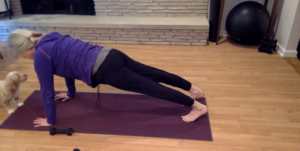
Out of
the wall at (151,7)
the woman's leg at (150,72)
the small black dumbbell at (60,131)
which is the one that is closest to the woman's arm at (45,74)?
the small black dumbbell at (60,131)

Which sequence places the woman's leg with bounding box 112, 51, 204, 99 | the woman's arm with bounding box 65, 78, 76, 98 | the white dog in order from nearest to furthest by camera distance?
the woman's leg with bounding box 112, 51, 204, 99, the white dog, the woman's arm with bounding box 65, 78, 76, 98

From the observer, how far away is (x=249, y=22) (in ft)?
9.00

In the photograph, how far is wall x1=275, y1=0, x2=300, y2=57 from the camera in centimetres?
253

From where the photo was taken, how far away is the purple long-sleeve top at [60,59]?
1.44m

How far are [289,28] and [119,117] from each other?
2.17 metres

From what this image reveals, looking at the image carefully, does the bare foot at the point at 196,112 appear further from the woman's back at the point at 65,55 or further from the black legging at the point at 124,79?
the woman's back at the point at 65,55

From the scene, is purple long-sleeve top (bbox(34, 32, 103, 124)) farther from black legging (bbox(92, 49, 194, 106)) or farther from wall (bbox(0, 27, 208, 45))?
wall (bbox(0, 27, 208, 45))

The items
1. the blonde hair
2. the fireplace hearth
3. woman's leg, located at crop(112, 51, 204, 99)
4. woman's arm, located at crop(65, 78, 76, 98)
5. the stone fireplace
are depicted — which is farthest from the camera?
the fireplace hearth

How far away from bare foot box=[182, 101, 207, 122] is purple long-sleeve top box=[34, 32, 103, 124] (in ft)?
2.51

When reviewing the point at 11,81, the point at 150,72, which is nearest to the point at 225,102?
the point at 150,72

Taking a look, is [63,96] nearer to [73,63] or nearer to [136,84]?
[73,63]

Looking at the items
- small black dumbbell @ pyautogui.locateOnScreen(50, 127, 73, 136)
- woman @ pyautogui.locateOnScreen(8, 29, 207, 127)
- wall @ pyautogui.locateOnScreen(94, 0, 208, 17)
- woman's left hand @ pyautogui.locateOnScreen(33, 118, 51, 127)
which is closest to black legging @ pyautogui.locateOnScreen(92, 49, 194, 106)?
woman @ pyautogui.locateOnScreen(8, 29, 207, 127)

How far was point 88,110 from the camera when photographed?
75.2 inches

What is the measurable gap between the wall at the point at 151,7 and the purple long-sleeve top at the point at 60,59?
1.95 metres
